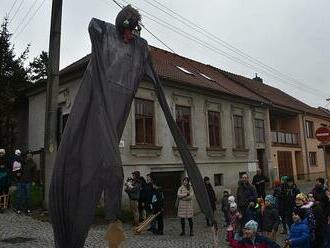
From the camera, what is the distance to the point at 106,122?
9.34 feet

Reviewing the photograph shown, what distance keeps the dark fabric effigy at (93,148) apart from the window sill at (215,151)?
785 inches

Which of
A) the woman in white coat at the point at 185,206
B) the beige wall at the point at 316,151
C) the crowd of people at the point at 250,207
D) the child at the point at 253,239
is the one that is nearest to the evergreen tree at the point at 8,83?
the crowd of people at the point at 250,207

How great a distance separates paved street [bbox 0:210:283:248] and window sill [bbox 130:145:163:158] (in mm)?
4568

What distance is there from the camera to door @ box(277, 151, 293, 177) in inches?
1234

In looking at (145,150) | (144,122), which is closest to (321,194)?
(145,150)

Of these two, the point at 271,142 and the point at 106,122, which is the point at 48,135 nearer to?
the point at 106,122

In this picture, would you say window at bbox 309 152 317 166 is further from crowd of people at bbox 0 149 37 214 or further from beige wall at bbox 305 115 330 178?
crowd of people at bbox 0 149 37 214

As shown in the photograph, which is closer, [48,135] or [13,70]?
[48,135]

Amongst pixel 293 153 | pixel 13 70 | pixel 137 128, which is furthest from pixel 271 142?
pixel 13 70

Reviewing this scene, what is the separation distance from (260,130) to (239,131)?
2.97 metres

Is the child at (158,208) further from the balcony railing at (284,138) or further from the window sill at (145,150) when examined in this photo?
the balcony railing at (284,138)

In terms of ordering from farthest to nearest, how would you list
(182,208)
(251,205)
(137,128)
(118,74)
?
(137,128)
(182,208)
(251,205)
(118,74)

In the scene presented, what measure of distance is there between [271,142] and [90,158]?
28.1 m

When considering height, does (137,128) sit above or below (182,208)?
above
